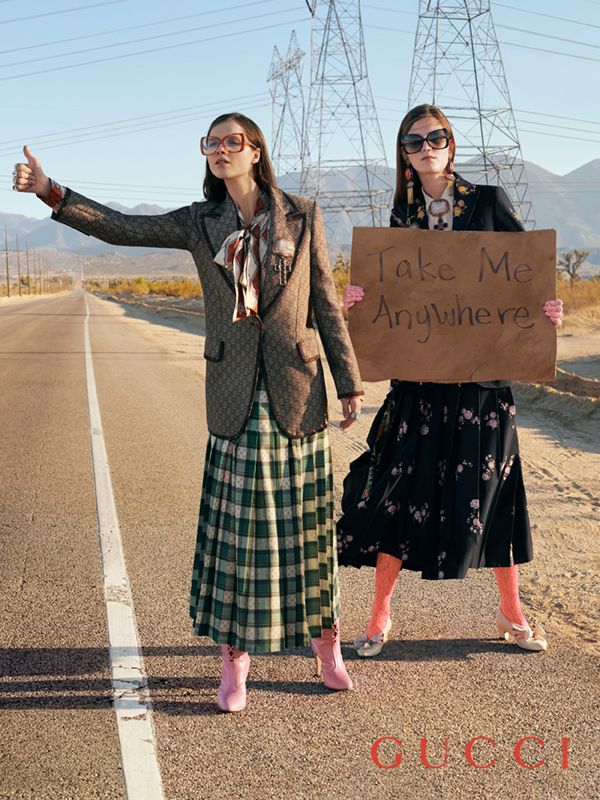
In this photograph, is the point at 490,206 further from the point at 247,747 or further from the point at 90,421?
the point at 90,421

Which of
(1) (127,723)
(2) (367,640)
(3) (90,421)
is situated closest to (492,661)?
(2) (367,640)

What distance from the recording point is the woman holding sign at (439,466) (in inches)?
134

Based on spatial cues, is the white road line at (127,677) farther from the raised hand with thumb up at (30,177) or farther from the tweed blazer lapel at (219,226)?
the raised hand with thumb up at (30,177)

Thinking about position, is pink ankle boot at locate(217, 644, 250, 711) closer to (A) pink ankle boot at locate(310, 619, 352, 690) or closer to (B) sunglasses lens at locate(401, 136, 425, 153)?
(A) pink ankle boot at locate(310, 619, 352, 690)

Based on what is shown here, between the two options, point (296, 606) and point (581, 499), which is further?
point (581, 499)

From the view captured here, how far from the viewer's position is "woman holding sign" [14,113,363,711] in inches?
120

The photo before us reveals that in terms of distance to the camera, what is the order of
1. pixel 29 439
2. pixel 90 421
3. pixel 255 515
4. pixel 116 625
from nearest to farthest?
pixel 255 515 < pixel 116 625 < pixel 29 439 < pixel 90 421

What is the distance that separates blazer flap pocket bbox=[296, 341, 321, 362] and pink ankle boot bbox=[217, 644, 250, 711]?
105cm

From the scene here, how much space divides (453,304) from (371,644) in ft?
4.62

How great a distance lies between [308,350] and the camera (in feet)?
10.3

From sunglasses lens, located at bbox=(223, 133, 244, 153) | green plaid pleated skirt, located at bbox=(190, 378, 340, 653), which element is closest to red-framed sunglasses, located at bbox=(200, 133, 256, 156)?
sunglasses lens, located at bbox=(223, 133, 244, 153)

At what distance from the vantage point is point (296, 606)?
313 cm

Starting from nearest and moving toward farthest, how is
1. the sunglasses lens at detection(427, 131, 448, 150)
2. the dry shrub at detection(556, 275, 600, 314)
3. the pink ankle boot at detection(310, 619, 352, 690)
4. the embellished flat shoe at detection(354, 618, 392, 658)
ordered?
the pink ankle boot at detection(310, 619, 352, 690), the sunglasses lens at detection(427, 131, 448, 150), the embellished flat shoe at detection(354, 618, 392, 658), the dry shrub at detection(556, 275, 600, 314)

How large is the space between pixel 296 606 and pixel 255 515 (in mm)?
373
